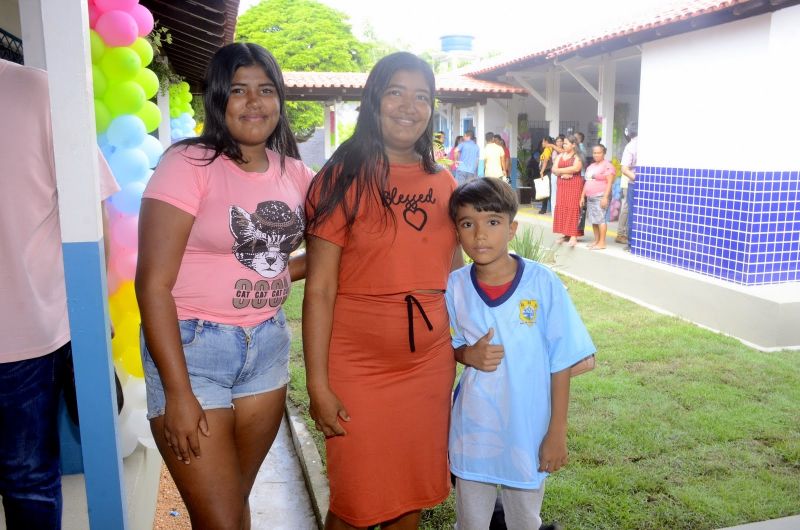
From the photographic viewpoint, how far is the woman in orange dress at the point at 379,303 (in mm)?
1962

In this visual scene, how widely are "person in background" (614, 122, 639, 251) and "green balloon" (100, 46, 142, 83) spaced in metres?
6.72

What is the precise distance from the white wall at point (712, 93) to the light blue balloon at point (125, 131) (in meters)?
5.58

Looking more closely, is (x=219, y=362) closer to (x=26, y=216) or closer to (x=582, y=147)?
(x=26, y=216)

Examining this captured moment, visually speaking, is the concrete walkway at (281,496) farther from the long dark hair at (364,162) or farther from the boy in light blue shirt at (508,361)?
the long dark hair at (364,162)

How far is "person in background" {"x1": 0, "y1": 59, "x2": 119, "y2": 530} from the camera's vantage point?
5.93ft

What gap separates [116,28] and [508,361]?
8.84ft

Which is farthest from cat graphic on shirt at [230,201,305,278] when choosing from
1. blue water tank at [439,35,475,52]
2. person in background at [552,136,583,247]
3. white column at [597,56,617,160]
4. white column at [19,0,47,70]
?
blue water tank at [439,35,475,52]

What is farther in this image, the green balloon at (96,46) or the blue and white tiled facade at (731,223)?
the blue and white tiled facade at (731,223)

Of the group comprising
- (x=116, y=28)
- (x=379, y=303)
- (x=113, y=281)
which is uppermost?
(x=116, y=28)

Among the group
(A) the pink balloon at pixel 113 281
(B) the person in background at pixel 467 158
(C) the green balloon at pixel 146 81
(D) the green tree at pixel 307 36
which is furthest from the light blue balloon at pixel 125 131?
(D) the green tree at pixel 307 36

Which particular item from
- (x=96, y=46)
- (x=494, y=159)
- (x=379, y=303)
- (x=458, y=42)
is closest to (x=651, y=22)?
(x=494, y=159)

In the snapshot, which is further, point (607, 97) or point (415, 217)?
point (607, 97)

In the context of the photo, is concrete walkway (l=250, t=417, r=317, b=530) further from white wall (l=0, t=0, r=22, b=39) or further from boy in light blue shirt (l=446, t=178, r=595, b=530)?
white wall (l=0, t=0, r=22, b=39)

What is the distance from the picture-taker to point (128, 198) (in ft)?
11.6
